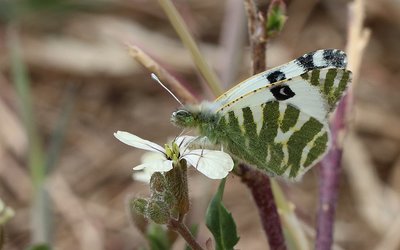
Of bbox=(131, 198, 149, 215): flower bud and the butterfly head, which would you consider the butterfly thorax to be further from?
bbox=(131, 198, 149, 215): flower bud

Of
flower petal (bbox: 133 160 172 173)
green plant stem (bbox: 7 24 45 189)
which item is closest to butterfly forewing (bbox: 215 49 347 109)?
flower petal (bbox: 133 160 172 173)

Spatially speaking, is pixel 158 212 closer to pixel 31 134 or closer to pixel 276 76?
pixel 276 76

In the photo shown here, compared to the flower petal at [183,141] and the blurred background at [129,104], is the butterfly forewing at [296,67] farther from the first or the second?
the blurred background at [129,104]

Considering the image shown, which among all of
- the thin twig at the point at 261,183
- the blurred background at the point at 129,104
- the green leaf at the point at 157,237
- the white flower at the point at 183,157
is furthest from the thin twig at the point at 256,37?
the blurred background at the point at 129,104

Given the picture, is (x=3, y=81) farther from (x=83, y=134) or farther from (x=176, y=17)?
(x=176, y=17)

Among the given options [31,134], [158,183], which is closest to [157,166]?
[158,183]

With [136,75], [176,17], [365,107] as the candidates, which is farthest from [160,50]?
[176,17]
